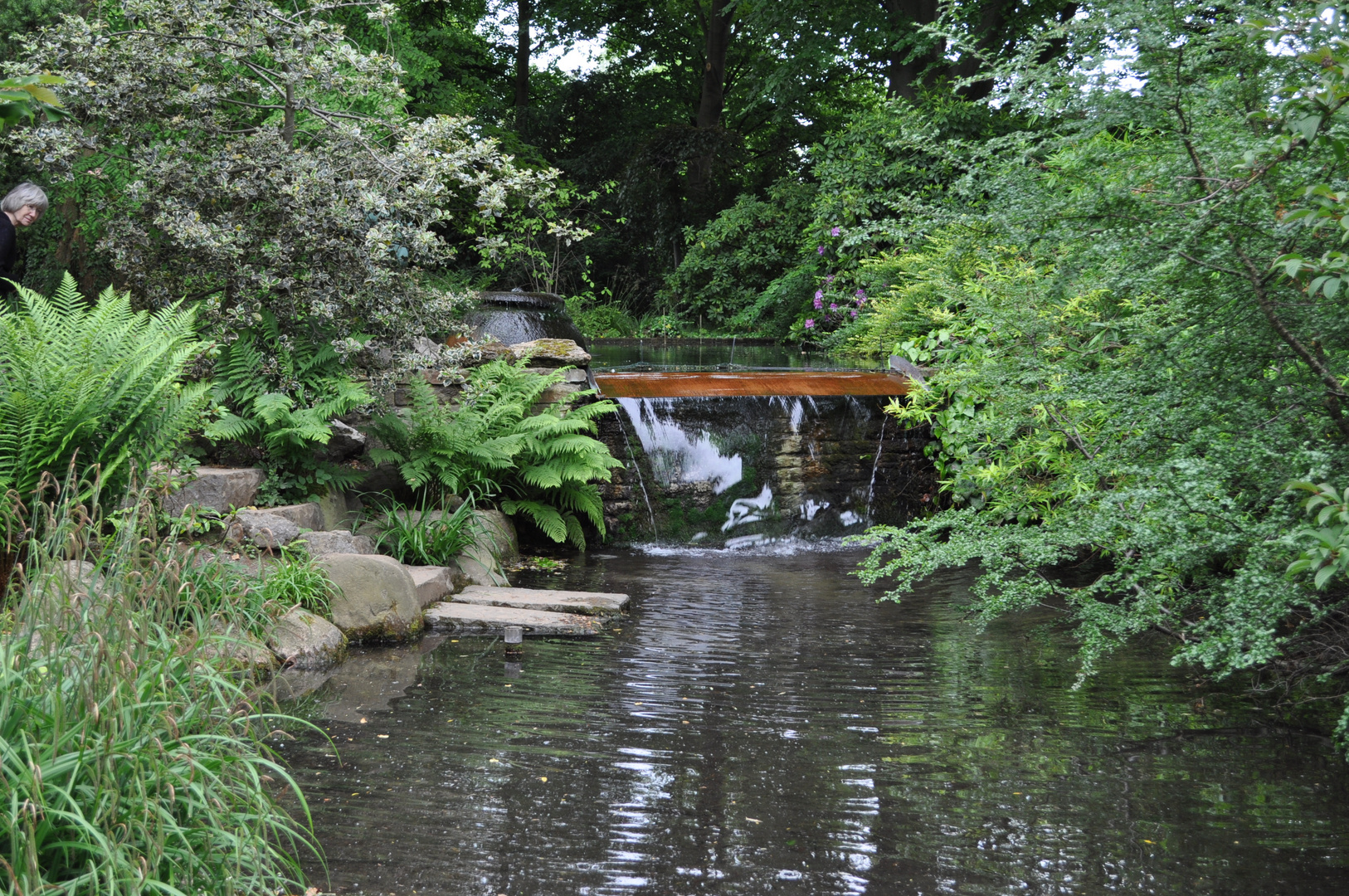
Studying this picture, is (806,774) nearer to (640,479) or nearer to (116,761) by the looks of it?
(116,761)

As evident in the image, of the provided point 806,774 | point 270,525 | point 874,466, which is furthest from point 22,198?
point 874,466

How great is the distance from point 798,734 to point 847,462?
17.3 ft

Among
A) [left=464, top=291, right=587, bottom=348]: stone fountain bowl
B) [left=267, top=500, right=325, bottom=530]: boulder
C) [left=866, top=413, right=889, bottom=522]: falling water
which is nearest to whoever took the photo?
[left=267, top=500, right=325, bottom=530]: boulder

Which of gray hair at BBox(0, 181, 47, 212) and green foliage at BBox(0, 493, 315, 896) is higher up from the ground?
gray hair at BBox(0, 181, 47, 212)

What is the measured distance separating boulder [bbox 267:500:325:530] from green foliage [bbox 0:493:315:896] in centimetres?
354

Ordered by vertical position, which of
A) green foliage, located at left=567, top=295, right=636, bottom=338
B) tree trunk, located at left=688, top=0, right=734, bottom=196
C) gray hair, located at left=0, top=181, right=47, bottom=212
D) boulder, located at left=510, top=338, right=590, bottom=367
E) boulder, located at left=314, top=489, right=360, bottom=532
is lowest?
boulder, located at left=314, top=489, right=360, bottom=532

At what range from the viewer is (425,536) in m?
6.57

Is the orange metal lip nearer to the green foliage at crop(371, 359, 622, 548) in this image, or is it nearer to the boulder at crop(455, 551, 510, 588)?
the green foliage at crop(371, 359, 622, 548)

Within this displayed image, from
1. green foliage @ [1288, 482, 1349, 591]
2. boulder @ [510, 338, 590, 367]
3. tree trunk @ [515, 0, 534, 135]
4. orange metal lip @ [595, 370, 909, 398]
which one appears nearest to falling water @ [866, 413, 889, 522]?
orange metal lip @ [595, 370, 909, 398]

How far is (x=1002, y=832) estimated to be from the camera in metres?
3.12

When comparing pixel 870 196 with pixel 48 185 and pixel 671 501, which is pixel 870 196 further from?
pixel 48 185

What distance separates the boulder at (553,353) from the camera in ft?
29.5

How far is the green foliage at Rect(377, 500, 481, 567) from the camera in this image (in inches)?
255

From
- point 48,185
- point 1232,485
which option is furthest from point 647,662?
point 48,185
